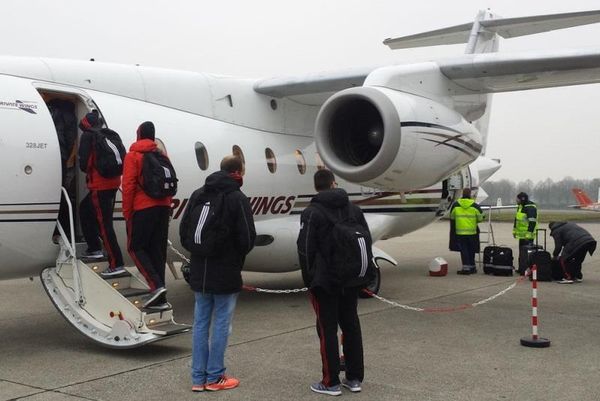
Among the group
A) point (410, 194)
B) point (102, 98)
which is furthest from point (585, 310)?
point (102, 98)

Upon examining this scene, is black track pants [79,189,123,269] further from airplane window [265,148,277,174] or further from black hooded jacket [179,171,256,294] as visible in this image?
airplane window [265,148,277,174]

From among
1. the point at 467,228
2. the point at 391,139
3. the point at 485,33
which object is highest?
the point at 485,33

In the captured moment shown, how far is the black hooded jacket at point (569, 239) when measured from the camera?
11.5 meters

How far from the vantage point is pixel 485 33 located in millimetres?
11867

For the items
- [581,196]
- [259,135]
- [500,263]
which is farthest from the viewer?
[581,196]

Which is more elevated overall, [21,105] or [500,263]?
[21,105]

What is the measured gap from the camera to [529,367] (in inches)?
230

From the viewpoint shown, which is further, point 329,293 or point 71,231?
point 71,231

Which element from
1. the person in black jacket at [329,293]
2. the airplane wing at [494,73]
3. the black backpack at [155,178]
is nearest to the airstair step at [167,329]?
the black backpack at [155,178]

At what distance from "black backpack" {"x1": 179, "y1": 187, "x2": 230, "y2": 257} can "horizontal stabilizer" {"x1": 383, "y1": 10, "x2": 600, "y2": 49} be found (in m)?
7.29

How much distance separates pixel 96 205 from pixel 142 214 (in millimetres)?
623

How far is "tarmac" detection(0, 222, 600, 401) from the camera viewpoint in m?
5.14

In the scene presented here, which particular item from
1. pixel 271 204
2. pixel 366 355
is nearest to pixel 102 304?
pixel 366 355

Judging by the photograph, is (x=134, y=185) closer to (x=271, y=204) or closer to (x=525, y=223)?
(x=271, y=204)
